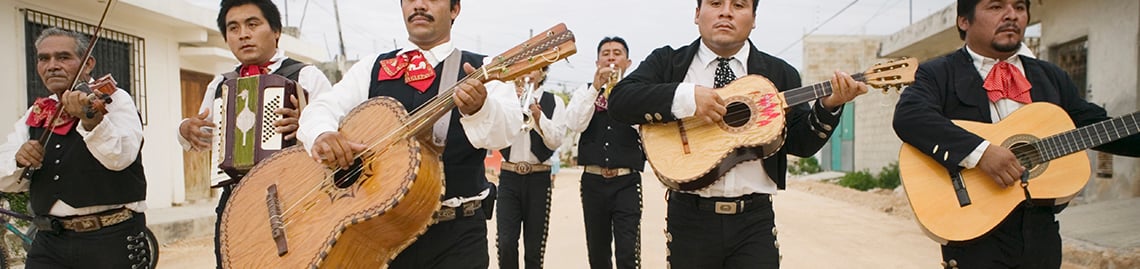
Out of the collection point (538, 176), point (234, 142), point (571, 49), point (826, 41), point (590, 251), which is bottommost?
point (590, 251)

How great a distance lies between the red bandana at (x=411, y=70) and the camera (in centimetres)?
321

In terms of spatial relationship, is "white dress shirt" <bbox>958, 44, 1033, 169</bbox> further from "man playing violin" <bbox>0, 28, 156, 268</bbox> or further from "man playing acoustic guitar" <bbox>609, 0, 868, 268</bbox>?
"man playing violin" <bbox>0, 28, 156, 268</bbox>

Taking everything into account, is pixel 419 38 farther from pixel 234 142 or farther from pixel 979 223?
pixel 979 223

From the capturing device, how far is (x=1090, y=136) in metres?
3.08

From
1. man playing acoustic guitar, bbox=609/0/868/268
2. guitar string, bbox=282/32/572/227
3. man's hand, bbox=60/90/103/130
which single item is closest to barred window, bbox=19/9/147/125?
man's hand, bbox=60/90/103/130

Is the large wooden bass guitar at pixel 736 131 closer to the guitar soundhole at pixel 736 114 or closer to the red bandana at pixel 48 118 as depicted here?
the guitar soundhole at pixel 736 114

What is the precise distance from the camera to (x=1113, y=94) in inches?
402

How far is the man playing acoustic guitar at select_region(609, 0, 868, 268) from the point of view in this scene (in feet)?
10.9

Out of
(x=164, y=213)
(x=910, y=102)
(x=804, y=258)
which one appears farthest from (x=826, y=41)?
(x=910, y=102)

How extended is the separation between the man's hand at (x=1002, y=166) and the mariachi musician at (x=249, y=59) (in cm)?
316

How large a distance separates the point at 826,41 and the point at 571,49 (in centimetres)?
3076

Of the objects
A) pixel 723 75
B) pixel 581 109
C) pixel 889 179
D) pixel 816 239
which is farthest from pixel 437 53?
pixel 889 179

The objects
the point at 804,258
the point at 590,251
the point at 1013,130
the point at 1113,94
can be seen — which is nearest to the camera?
the point at 1013,130

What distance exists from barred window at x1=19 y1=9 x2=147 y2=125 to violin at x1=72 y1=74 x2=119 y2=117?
609 cm
